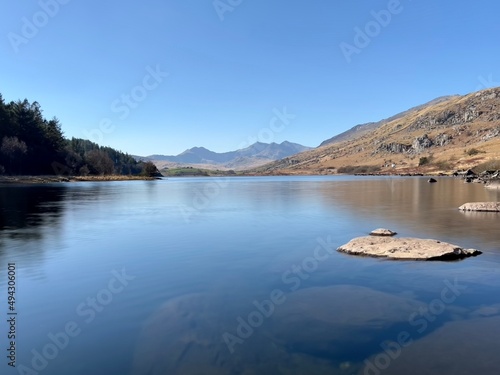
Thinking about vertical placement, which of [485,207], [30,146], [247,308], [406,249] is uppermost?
[30,146]

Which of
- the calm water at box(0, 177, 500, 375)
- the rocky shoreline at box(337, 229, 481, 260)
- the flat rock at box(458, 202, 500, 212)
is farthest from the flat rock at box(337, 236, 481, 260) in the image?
the flat rock at box(458, 202, 500, 212)

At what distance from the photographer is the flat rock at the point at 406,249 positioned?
2122 cm

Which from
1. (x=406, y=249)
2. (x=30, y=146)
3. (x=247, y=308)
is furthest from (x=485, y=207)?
(x=30, y=146)

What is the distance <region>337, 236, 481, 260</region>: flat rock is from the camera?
69.6 feet

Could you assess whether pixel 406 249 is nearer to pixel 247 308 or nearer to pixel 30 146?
pixel 247 308

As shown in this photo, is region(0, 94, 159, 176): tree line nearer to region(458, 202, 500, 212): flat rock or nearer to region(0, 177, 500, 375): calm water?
region(0, 177, 500, 375): calm water

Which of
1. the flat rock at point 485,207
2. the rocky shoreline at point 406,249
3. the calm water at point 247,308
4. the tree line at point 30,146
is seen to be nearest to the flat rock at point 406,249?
the rocky shoreline at point 406,249

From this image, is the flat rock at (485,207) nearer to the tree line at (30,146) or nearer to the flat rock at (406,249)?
the flat rock at (406,249)

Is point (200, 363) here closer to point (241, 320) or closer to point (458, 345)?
point (241, 320)

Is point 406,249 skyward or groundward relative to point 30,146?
groundward

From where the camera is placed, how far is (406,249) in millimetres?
22078

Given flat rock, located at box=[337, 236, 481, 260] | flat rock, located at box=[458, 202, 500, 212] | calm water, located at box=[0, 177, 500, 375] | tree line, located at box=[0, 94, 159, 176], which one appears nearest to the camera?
calm water, located at box=[0, 177, 500, 375]

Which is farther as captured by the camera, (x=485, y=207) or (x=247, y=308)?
(x=485, y=207)

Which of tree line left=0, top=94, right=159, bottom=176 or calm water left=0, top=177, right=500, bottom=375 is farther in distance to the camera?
tree line left=0, top=94, right=159, bottom=176
